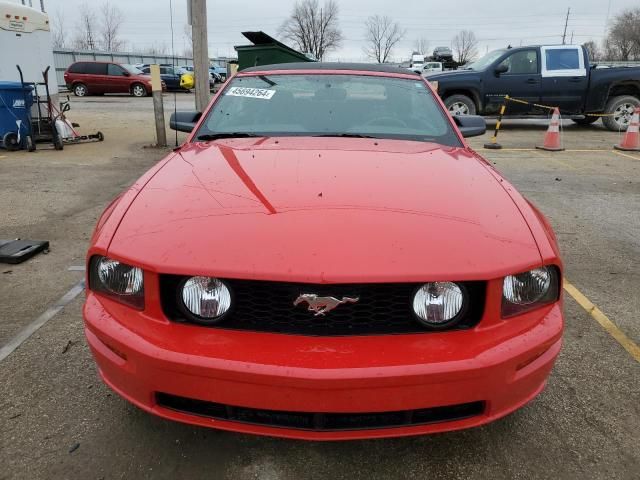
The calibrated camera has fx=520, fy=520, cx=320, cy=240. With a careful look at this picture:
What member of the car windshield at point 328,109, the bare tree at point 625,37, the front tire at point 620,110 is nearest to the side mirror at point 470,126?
the car windshield at point 328,109

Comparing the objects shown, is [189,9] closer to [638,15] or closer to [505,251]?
[505,251]

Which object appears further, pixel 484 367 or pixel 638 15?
pixel 638 15

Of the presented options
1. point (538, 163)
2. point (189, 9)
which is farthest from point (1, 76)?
point (538, 163)

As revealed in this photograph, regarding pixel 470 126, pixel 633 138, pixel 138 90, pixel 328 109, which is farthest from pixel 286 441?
pixel 138 90

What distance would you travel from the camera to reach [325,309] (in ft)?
5.60

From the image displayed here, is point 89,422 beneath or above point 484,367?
beneath

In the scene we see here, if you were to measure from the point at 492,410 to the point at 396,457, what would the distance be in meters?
0.47

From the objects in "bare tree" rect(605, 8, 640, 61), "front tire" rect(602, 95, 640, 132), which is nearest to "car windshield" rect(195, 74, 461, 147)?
"front tire" rect(602, 95, 640, 132)

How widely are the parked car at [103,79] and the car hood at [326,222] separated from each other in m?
25.6

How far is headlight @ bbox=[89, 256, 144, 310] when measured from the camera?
185 centimetres

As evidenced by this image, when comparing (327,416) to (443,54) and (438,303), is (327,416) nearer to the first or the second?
(438,303)

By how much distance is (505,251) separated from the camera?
181 cm

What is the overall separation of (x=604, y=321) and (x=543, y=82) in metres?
10.9

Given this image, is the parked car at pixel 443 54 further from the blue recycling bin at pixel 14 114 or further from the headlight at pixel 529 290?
the headlight at pixel 529 290
